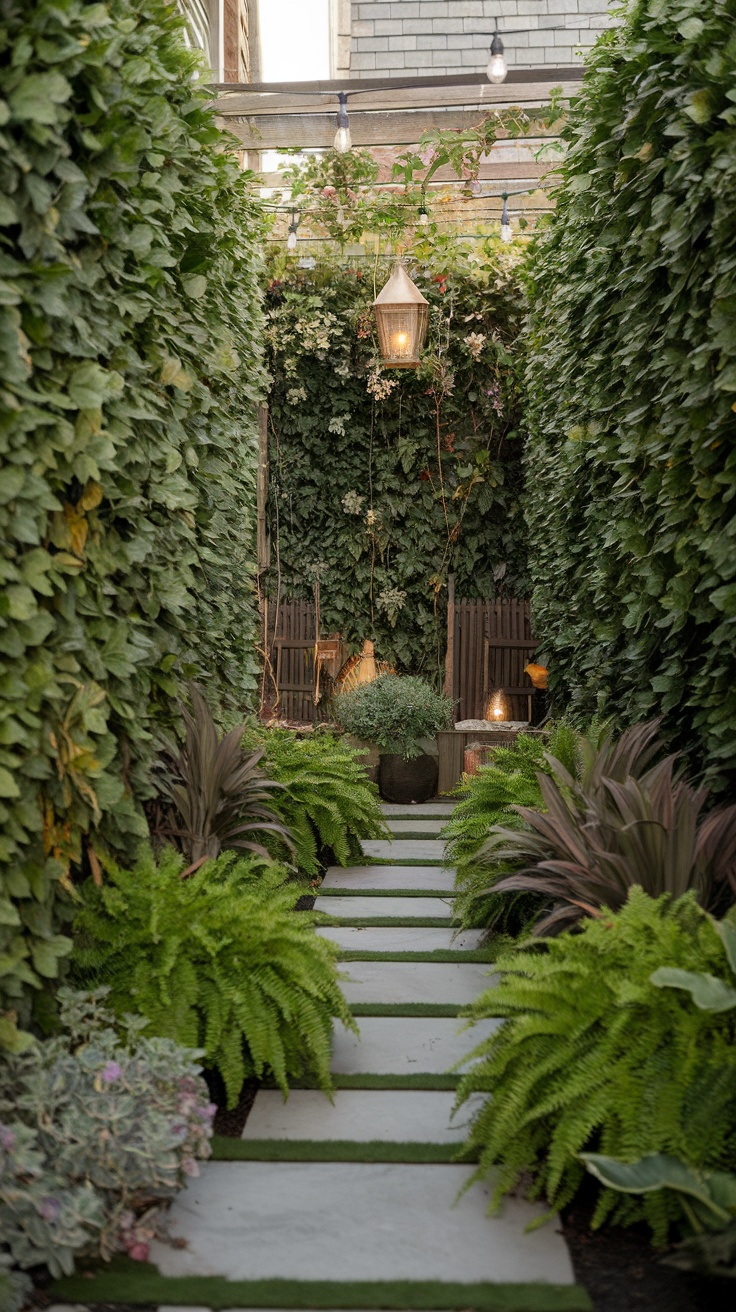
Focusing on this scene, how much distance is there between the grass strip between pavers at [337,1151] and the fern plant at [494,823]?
0.93m

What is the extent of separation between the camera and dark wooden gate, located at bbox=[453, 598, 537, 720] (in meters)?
8.12

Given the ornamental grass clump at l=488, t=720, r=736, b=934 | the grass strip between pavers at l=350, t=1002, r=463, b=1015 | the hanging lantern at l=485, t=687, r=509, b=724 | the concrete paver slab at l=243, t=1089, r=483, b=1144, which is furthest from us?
the hanging lantern at l=485, t=687, r=509, b=724

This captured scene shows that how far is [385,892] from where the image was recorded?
449cm

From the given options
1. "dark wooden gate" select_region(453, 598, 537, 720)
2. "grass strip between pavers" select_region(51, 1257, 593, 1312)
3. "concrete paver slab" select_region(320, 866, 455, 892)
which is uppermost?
"dark wooden gate" select_region(453, 598, 537, 720)

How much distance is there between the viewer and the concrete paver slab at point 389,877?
182 inches

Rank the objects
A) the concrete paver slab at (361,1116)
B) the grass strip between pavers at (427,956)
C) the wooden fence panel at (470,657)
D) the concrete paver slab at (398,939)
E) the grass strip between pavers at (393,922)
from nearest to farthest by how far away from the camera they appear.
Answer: the concrete paver slab at (361,1116)
the grass strip between pavers at (427,956)
the concrete paver slab at (398,939)
the grass strip between pavers at (393,922)
the wooden fence panel at (470,657)

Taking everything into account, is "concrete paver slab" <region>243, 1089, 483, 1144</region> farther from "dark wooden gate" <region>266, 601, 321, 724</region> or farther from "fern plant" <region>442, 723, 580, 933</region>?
"dark wooden gate" <region>266, 601, 321, 724</region>

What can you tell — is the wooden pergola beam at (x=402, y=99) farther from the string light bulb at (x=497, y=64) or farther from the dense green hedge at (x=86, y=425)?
the dense green hedge at (x=86, y=425)

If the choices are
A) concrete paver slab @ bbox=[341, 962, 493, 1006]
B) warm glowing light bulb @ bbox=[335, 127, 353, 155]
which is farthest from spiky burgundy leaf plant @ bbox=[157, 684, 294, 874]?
warm glowing light bulb @ bbox=[335, 127, 353, 155]

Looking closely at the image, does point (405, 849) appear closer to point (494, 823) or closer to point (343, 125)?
point (494, 823)

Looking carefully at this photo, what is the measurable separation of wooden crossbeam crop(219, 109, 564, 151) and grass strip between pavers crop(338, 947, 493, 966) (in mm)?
4858

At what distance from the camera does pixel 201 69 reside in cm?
363

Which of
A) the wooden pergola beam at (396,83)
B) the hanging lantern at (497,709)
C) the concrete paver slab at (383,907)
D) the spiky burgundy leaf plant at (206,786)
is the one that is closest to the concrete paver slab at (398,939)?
the concrete paver slab at (383,907)

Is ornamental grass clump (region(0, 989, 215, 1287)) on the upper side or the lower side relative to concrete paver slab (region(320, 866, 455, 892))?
lower
